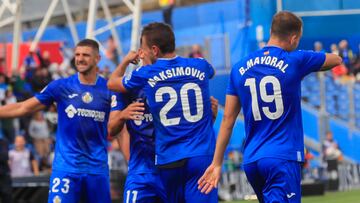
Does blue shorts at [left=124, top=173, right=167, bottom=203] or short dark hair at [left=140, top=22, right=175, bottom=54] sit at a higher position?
short dark hair at [left=140, top=22, right=175, bottom=54]

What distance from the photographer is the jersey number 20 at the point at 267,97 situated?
771 centimetres

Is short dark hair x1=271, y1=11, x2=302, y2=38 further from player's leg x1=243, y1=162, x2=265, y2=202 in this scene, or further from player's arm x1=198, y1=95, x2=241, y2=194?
player's leg x1=243, y1=162, x2=265, y2=202

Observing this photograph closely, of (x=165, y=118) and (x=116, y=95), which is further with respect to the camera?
(x=116, y=95)

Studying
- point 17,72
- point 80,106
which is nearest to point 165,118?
point 80,106

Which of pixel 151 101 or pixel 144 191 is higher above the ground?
pixel 151 101

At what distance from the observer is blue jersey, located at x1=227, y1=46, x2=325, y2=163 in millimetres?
7715

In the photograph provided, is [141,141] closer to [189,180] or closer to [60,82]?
[189,180]

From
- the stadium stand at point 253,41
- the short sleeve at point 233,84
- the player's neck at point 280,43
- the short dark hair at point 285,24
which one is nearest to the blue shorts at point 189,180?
the short sleeve at point 233,84

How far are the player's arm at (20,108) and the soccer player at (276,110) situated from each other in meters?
2.75

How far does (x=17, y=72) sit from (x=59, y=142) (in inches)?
414

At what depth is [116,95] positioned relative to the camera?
359 inches

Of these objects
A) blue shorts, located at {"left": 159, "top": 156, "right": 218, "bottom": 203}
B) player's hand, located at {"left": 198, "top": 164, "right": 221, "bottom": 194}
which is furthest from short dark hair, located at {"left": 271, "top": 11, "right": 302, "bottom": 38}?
blue shorts, located at {"left": 159, "top": 156, "right": 218, "bottom": 203}

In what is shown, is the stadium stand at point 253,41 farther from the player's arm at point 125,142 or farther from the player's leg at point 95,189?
the player's arm at point 125,142

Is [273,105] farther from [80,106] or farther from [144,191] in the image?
[80,106]
